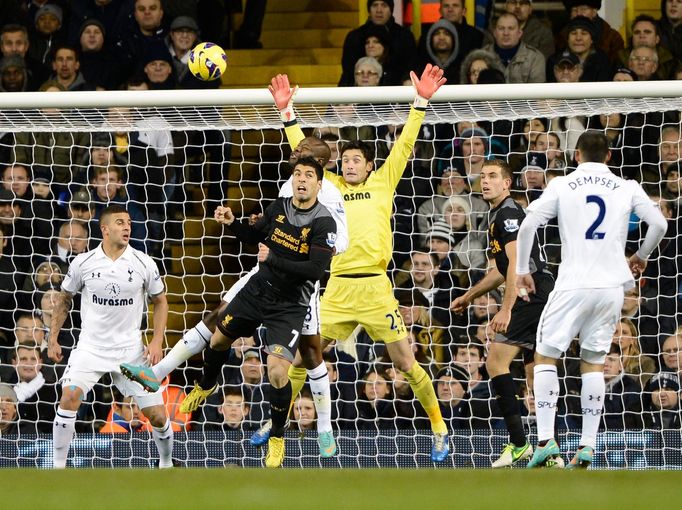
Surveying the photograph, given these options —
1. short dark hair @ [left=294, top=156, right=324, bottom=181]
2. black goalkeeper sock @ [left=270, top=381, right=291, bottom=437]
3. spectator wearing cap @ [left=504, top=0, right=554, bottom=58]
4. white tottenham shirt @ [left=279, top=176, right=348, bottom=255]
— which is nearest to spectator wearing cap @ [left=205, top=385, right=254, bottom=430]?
black goalkeeper sock @ [left=270, top=381, right=291, bottom=437]

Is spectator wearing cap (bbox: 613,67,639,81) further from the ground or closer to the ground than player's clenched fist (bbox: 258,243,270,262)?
further from the ground

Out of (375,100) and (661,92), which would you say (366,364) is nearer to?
(375,100)

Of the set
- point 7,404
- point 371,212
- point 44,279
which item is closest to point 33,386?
point 7,404

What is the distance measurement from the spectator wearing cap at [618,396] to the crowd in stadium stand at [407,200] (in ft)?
0.06

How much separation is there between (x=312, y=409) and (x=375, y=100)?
2600 mm

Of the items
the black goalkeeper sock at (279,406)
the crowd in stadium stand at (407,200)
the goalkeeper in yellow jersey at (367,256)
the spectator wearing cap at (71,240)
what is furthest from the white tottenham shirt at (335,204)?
the spectator wearing cap at (71,240)

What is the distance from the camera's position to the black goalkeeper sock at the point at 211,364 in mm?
9250

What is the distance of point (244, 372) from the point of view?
10953mm

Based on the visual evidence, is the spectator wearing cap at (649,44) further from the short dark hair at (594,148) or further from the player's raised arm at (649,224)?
the player's raised arm at (649,224)

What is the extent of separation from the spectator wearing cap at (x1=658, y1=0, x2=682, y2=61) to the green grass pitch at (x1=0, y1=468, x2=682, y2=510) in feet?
22.3

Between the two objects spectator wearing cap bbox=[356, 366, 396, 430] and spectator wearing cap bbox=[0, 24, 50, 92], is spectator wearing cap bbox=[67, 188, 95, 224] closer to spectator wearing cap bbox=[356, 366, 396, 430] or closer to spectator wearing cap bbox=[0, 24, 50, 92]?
spectator wearing cap bbox=[0, 24, 50, 92]

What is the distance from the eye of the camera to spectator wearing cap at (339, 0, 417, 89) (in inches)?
492

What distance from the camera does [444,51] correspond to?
41.0ft

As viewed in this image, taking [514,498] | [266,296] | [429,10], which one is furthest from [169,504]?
[429,10]
